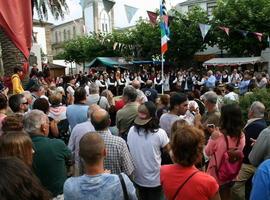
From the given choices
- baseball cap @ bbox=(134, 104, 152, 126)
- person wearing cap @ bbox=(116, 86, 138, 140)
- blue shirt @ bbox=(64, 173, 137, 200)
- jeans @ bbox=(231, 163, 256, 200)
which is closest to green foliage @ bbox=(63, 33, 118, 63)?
person wearing cap @ bbox=(116, 86, 138, 140)

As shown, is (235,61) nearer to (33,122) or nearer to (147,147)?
(147,147)

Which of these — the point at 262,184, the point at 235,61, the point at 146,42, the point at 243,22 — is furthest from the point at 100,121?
the point at 146,42

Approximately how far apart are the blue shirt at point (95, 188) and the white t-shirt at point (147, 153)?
164 centimetres

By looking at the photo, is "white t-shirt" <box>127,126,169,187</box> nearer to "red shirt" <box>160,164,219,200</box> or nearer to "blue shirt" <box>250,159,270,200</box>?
"red shirt" <box>160,164,219,200</box>

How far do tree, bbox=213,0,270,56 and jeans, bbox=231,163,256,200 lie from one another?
23.9 meters

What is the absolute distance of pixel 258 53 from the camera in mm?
29141

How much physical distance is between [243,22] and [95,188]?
2696cm

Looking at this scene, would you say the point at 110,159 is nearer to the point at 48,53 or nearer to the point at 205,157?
the point at 205,157

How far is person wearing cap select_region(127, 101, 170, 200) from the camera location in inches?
174

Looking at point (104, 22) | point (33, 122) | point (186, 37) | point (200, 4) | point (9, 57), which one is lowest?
point (33, 122)

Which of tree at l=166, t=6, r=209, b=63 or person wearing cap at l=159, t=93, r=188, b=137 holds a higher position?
tree at l=166, t=6, r=209, b=63

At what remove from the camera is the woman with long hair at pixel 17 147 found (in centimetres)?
298

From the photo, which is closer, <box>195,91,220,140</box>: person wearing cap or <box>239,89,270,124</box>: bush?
<box>195,91,220,140</box>: person wearing cap

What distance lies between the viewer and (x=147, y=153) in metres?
4.43
